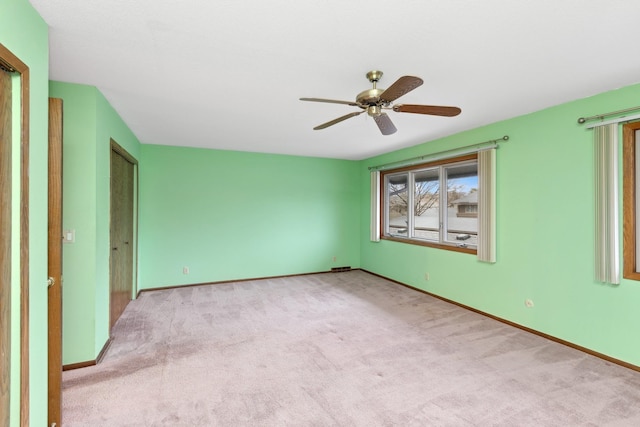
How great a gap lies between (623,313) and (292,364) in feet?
9.14

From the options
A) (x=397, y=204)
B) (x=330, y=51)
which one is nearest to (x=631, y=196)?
(x=330, y=51)

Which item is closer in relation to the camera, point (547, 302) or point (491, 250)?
point (547, 302)

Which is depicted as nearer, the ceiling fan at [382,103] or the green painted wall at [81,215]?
the ceiling fan at [382,103]

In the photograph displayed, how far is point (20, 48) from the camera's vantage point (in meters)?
1.34

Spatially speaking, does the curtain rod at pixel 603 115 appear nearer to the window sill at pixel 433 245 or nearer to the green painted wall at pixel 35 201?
the window sill at pixel 433 245

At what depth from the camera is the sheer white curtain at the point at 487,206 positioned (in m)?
3.48

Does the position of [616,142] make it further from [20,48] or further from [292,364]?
[20,48]

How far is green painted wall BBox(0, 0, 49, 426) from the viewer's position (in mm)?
1318

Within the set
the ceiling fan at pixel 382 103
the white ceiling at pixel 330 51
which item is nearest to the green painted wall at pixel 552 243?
the white ceiling at pixel 330 51

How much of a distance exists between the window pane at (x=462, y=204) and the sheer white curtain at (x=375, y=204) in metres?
1.43

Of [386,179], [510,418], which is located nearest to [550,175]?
[510,418]

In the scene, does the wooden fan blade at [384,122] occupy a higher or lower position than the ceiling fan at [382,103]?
lower

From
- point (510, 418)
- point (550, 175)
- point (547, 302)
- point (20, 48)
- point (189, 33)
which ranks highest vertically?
point (189, 33)

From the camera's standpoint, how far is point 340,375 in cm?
232
